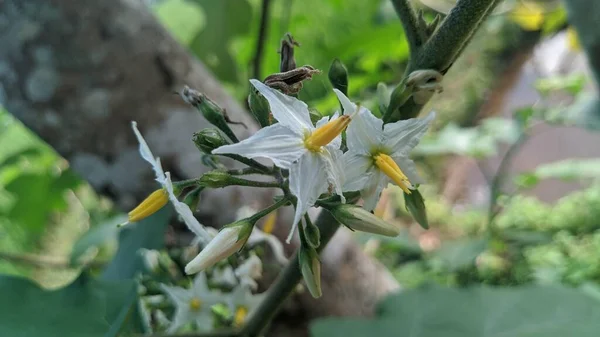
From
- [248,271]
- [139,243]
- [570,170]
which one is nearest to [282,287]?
[248,271]

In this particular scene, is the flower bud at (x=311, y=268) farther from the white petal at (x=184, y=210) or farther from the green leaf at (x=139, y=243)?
the green leaf at (x=139, y=243)

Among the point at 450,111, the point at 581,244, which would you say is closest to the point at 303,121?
the point at 581,244

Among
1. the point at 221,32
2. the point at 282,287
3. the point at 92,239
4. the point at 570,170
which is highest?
the point at 282,287

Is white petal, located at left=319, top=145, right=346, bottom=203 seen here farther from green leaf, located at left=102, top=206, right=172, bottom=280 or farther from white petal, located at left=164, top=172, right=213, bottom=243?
green leaf, located at left=102, top=206, right=172, bottom=280

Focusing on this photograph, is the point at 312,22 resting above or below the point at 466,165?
above

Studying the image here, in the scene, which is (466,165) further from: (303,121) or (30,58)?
(303,121)

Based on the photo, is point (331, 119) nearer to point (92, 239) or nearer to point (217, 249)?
point (217, 249)
